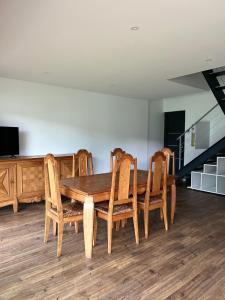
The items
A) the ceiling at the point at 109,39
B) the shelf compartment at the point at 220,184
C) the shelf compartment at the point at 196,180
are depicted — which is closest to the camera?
Result: the ceiling at the point at 109,39

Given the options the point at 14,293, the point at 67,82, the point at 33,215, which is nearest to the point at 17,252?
the point at 14,293

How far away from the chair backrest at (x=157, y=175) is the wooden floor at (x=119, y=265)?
0.58 metres

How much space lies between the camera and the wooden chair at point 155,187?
9.74 feet

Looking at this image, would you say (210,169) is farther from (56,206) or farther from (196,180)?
(56,206)

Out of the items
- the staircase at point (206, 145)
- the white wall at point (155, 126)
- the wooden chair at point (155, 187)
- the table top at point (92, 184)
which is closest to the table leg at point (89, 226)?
the table top at point (92, 184)

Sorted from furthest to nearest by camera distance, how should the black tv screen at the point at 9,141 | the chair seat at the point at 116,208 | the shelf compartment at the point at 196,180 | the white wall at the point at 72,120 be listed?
1. the shelf compartment at the point at 196,180
2. the white wall at the point at 72,120
3. the black tv screen at the point at 9,141
4. the chair seat at the point at 116,208

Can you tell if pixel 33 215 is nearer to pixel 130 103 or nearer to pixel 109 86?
pixel 109 86

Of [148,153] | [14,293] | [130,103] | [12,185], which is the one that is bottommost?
[14,293]

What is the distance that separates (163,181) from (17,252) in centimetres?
193

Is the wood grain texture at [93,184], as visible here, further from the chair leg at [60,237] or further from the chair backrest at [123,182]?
the chair leg at [60,237]

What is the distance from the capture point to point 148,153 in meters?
7.06

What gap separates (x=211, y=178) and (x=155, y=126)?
237 cm

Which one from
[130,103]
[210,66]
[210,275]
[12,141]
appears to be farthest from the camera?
[130,103]

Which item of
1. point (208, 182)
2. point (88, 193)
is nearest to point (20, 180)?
point (88, 193)
